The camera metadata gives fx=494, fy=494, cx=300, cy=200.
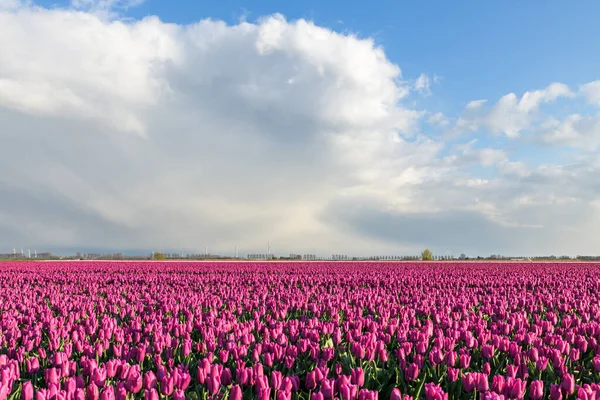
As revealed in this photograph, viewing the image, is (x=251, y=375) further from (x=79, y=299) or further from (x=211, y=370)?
(x=79, y=299)

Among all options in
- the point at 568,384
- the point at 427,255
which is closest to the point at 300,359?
the point at 568,384

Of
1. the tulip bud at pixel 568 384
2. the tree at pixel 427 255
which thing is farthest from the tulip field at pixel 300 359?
the tree at pixel 427 255

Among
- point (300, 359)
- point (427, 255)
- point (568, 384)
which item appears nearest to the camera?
point (568, 384)

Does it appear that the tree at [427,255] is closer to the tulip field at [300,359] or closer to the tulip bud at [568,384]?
the tulip field at [300,359]

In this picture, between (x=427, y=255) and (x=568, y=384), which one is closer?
(x=568, y=384)

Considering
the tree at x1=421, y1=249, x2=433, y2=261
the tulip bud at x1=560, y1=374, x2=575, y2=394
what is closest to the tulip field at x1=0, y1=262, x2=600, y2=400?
the tulip bud at x1=560, y1=374, x2=575, y2=394

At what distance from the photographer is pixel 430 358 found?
4.68 metres

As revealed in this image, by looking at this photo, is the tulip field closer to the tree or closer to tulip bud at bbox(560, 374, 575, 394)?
tulip bud at bbox(560, 374, 575, 394)

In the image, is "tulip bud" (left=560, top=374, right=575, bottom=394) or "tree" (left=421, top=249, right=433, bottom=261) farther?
"tree" (left=421, top=249, right=433, bottom=261)

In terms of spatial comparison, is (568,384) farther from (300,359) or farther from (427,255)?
(427,255)

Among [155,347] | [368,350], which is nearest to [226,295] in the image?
[155,347]

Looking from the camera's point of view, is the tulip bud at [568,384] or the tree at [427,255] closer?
the tulip bud at [568,384]

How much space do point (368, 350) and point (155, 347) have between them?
7.26ft

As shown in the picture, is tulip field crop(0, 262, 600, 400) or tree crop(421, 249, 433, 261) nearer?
tulip field crop(0, 262, 600, 400)
